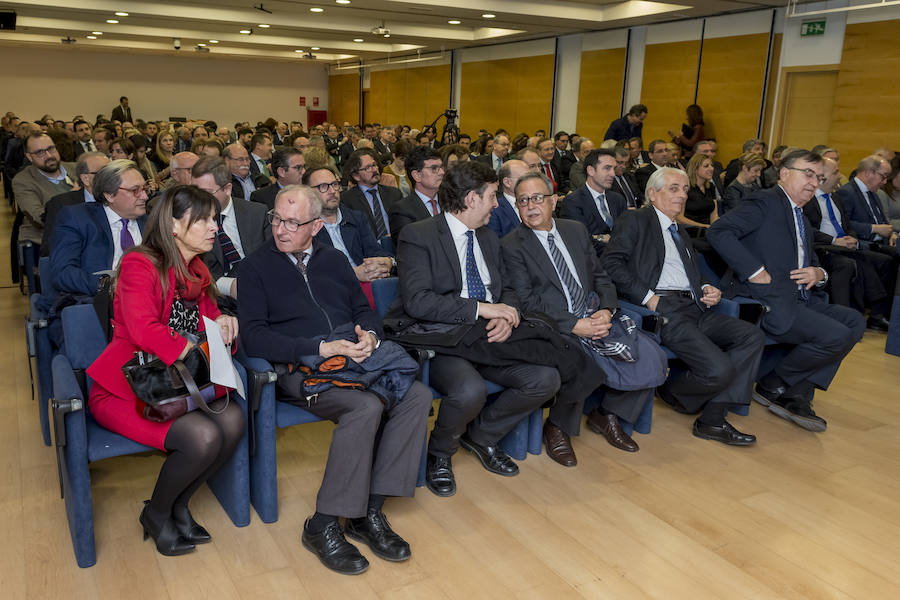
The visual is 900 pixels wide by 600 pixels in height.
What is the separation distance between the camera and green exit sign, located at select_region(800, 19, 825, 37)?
9.52 meters

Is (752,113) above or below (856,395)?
above

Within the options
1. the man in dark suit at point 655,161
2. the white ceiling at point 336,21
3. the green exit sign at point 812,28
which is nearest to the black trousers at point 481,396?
the man in dark suit at point 655,161

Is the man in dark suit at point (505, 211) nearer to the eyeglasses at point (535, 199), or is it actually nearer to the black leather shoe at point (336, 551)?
the eyeglasses at point (535, 199)

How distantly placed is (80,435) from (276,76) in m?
23.6

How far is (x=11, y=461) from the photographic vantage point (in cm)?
303

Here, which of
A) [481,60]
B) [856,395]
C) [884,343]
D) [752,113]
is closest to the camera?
[856,395]

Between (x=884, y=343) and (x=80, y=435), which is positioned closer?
(x=80, y=435)

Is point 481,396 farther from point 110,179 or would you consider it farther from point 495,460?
point 110,179

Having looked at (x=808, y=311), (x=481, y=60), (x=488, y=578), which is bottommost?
(x=488, y=578)

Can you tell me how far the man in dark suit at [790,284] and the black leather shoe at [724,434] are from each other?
46 cm

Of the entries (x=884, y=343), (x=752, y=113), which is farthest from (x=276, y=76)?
(x=884, y=343)

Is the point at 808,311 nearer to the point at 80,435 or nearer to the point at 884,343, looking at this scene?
the point at 884,343

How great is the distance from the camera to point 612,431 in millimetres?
3477

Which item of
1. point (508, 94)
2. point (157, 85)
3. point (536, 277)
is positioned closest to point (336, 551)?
point (536, 277)
